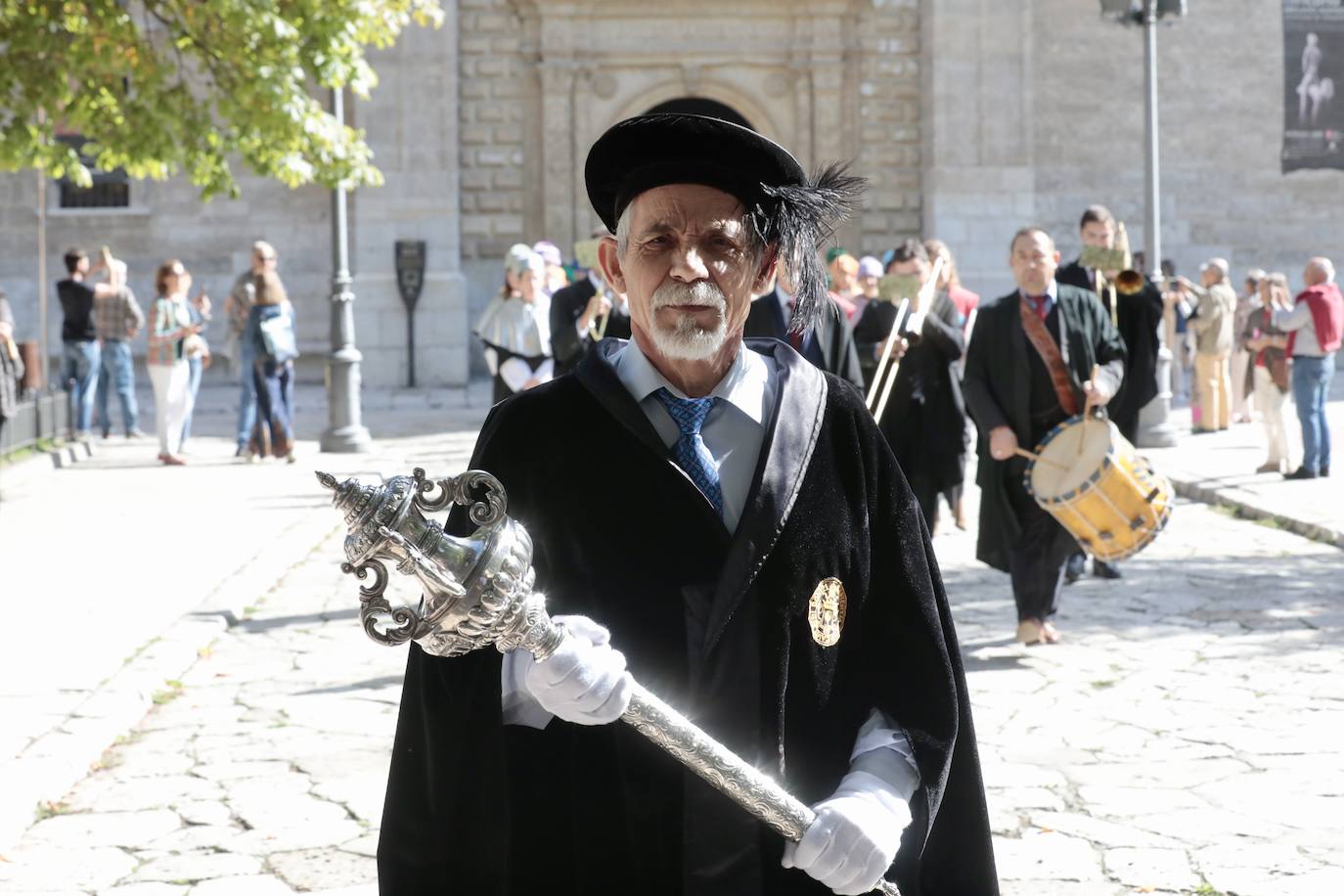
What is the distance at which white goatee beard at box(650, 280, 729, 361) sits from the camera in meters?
2.73

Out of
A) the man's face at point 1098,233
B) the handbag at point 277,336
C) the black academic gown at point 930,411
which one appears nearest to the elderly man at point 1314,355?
the man's face at point 1098,233

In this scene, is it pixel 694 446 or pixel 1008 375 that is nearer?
pixel 694 446

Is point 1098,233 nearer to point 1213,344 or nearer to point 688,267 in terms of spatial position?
point 1213,344

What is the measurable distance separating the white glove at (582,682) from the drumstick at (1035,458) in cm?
616

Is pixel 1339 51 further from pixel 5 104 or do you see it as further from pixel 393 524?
pixel 393 524

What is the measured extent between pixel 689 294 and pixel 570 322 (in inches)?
344

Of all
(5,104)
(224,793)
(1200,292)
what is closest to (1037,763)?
(224,793)

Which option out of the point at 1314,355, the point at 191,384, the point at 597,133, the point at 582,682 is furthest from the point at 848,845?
the point at 597,133

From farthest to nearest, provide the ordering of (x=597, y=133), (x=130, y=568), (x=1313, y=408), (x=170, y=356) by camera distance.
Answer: (x=597, y=133) → (x=170, y=356) → (x=1313, y=408) → (x=130, y=568)

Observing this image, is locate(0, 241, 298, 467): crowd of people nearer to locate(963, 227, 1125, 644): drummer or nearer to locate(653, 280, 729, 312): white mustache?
locate(963, 227, 1125, 644): drummer

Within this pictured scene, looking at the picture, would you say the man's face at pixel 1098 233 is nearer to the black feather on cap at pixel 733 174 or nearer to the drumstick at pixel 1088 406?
the drumstick at pixel 1088 406

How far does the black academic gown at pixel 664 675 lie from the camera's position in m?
2.60

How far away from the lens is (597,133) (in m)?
25.4

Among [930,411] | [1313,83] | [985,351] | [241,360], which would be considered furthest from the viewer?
[1313,83]
